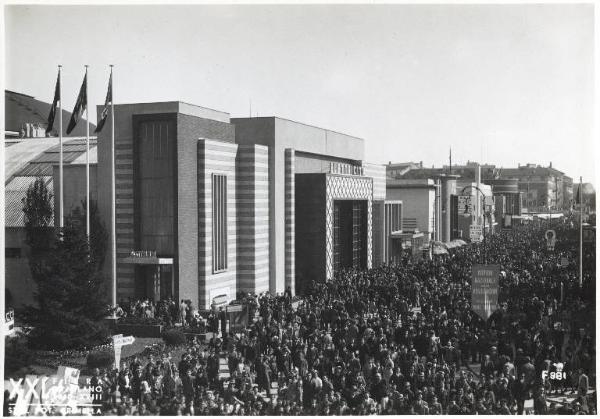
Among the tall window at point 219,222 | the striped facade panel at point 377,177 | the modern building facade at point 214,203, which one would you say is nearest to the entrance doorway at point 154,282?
the modern building facade at point 214,203

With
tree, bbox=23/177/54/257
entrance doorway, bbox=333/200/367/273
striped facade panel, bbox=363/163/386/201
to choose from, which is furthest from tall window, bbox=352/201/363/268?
tree, bbox=23/177/54/257

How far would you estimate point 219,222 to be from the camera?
39.2m

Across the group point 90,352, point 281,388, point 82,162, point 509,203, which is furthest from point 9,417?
point 509,203

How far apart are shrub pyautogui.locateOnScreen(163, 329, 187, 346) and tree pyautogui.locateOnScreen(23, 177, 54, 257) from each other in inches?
274

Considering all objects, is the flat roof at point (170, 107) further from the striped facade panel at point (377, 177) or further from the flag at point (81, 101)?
the striped facade panel at point (377, 177)

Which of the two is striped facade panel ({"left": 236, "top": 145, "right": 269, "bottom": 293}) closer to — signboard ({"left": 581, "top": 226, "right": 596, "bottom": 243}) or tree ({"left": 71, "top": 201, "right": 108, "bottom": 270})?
tree ({"left": 71, "top": 201, "right": 108, "bottom": 270})

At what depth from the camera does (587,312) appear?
84.3ft

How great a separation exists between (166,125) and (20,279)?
34.6ft

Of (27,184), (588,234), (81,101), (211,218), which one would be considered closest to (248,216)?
(211,218)

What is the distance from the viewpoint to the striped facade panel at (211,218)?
122 feet

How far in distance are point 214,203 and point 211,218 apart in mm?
961

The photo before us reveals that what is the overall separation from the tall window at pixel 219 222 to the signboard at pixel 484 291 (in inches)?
561

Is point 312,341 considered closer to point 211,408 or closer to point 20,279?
point 211,408

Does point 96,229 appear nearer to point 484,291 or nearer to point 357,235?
point 484,291
